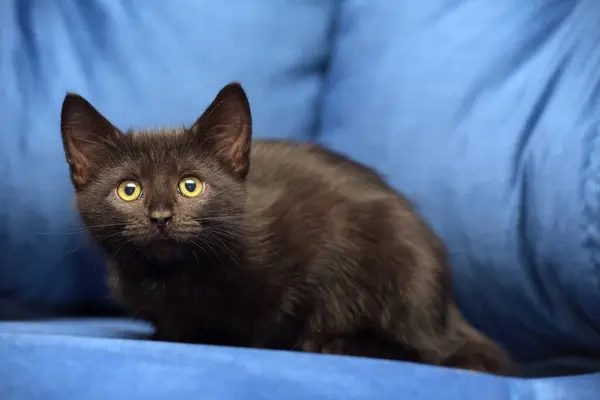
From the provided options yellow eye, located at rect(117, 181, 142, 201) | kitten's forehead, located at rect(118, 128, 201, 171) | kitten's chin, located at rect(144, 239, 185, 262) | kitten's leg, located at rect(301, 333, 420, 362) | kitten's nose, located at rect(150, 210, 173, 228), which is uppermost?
kitten's forehead, located at rect(118, 128, 201, 171)

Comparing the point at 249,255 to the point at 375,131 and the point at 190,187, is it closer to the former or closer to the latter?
the point at 190,187

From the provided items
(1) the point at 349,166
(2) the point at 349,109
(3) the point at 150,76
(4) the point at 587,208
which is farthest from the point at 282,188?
(4) the point at 587,208

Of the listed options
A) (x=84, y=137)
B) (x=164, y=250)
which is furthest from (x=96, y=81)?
(x=164, y=250)

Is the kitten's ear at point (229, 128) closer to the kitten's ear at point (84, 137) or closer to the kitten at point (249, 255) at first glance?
the kitten at point (249, 255)

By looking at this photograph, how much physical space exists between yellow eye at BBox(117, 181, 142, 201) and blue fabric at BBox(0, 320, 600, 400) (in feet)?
1.10

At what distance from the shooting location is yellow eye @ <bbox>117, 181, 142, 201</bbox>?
3.87 feet

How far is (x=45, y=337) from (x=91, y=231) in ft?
1.08

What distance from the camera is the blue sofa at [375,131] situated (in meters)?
0.96

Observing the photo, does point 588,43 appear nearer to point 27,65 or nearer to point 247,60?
point 247,60

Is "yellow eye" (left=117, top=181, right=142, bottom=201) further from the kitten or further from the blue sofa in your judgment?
the blue sofa

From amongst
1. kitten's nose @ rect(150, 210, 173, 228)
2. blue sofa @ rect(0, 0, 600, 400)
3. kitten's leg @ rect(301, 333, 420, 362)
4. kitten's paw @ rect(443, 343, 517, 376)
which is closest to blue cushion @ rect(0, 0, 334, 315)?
blue sofa @ rect(0, 0, 600, 400)

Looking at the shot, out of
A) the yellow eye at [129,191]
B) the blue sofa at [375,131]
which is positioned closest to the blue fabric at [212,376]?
the blue sofa at [375,131]

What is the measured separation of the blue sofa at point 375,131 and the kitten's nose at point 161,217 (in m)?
0.24

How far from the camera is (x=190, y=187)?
1.19 meters
